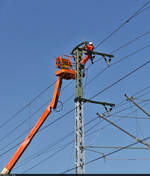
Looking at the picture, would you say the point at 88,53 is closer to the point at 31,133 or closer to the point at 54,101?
the point at 54,101

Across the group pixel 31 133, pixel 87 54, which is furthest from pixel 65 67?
pixel 31 133

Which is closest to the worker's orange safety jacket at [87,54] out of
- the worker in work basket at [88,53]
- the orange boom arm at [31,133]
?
the worker in work basket at [88,53]

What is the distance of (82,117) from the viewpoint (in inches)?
797

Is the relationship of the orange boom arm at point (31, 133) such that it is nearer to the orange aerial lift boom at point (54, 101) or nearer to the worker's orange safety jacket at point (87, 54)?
the orange aerial lift boom at point (54, 101)

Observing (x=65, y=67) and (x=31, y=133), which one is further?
(x=31, y=133)

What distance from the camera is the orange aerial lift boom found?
23.8 m

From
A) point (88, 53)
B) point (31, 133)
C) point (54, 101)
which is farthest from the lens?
point (31, 133)

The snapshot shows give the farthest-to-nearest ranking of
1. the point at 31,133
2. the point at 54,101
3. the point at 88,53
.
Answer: the point at 31,133, the point at 54,101, the point at 88,53

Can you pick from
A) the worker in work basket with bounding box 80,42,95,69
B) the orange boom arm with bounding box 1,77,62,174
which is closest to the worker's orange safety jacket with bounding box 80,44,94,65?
the worker in work basket with bounding box 80,42,95,69

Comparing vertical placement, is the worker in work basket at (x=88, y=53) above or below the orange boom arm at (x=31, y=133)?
above

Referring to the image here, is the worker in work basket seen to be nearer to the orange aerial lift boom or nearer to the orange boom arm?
the orange aerial lift boom

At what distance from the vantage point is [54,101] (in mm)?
26547

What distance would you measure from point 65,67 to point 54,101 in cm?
358

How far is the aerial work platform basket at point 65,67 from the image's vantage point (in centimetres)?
2366
